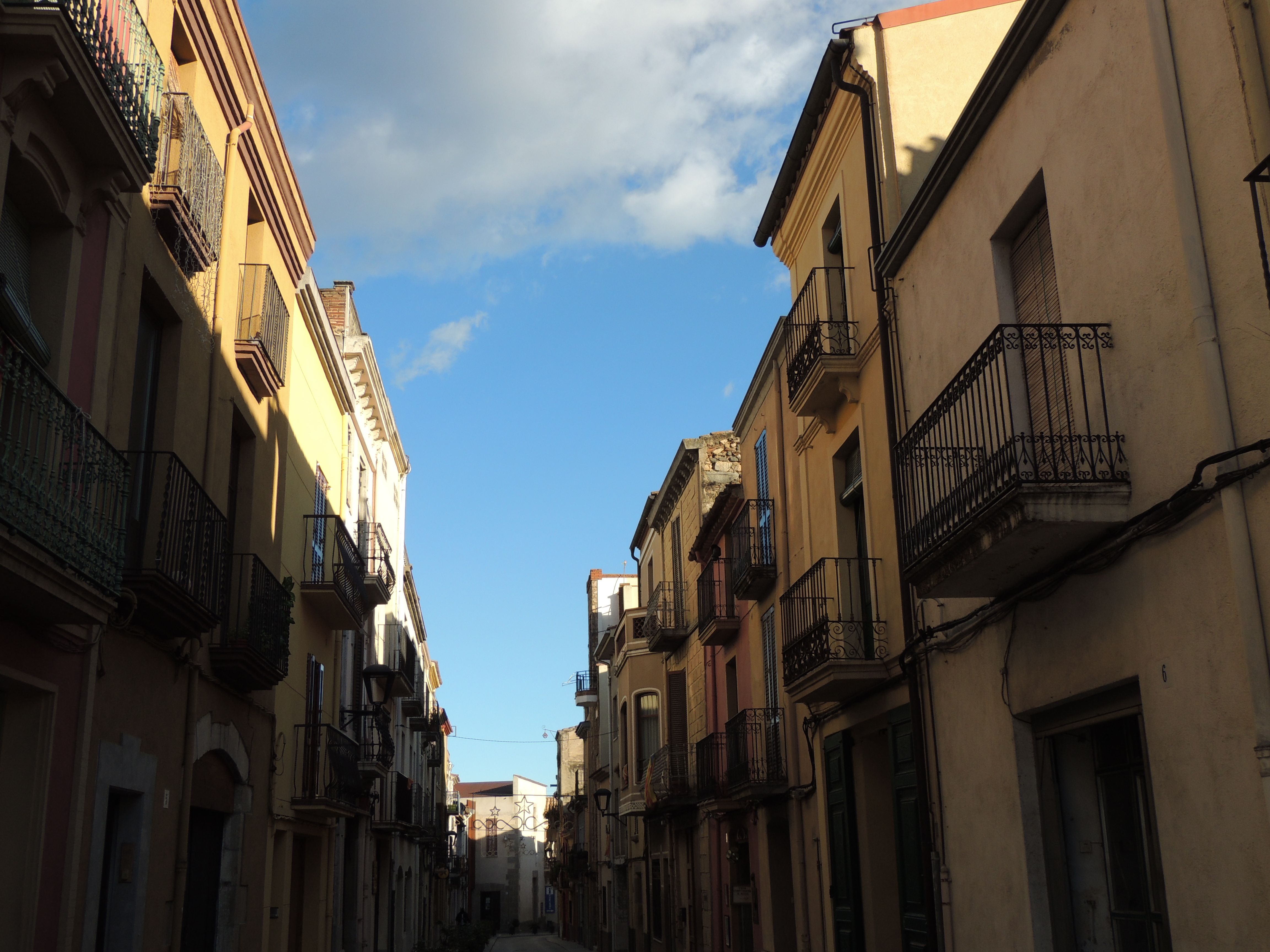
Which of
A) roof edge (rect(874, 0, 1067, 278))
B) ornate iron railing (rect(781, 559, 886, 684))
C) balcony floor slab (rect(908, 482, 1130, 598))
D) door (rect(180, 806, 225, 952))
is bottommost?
door (rect(180, 806, 225, 952))

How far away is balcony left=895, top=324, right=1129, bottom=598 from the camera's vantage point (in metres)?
6.93

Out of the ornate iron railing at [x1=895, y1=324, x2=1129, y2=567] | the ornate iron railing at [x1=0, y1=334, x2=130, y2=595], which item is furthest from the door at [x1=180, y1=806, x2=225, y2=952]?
the ornate iron railing at [x1=895, y1=324, x2=1129, y2=567]

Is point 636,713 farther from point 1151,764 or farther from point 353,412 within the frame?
point 1151,764

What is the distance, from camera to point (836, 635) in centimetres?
1249

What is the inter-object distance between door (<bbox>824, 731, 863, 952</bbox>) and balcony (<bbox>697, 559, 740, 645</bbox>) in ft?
17.6

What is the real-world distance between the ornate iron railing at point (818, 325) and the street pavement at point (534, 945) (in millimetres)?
35225

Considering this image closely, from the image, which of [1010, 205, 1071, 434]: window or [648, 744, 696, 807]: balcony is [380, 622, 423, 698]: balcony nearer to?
[648, 744, 696, 807]: balcony

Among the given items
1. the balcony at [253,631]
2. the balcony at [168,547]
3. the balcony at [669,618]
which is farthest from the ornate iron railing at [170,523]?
the balcony at [669,618]

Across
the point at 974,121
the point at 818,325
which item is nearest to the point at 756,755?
the point at 818,325

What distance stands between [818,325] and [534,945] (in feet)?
161

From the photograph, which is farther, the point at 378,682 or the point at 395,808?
the point at 395,808

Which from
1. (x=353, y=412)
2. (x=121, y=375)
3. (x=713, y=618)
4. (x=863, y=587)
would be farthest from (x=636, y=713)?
(x=121, y=375)

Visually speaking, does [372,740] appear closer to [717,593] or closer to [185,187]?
[717,593]

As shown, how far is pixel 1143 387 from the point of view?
22.4ft
